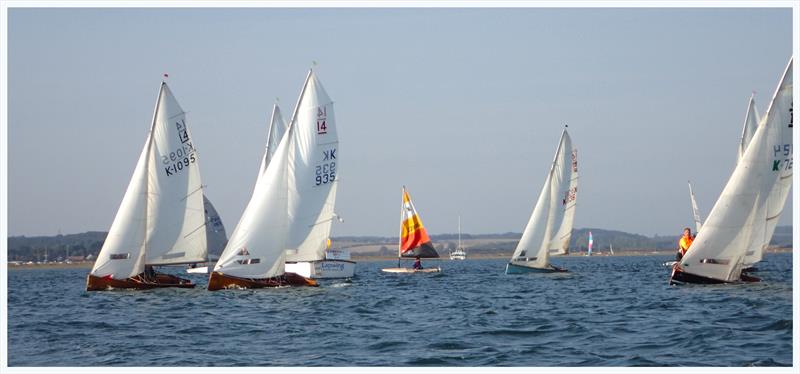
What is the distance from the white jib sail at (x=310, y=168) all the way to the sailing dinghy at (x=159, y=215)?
524 cm

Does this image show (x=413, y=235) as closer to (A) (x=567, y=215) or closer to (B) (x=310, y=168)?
(A) (x=567, y=215)

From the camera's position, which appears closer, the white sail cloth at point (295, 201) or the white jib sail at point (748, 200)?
the white jib sail at point (748, 200)

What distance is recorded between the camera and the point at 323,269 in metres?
57.2

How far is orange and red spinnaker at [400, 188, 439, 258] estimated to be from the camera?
71125 mm

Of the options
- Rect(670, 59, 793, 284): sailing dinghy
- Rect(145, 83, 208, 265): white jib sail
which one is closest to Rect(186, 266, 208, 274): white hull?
Rect(145, 83, 208, 265): white jib sail

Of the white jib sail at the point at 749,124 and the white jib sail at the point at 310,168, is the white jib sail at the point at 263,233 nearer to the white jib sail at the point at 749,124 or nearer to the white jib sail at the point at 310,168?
the white jib sail at the point at 310,168

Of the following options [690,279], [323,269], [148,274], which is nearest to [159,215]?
[148,274]

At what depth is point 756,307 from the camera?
3022 centimetres

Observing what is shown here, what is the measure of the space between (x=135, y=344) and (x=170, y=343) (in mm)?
925

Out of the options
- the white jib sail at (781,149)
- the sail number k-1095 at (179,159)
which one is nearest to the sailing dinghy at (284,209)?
the sail number k-1095 at (179,159)

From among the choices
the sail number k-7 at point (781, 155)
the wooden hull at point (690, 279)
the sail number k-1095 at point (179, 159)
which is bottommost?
the wooden hull at point (690, 279)

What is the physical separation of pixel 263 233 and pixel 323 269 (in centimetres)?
1591

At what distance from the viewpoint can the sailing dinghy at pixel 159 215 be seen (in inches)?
1708

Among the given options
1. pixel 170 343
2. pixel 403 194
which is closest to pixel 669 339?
pixel 170 343
